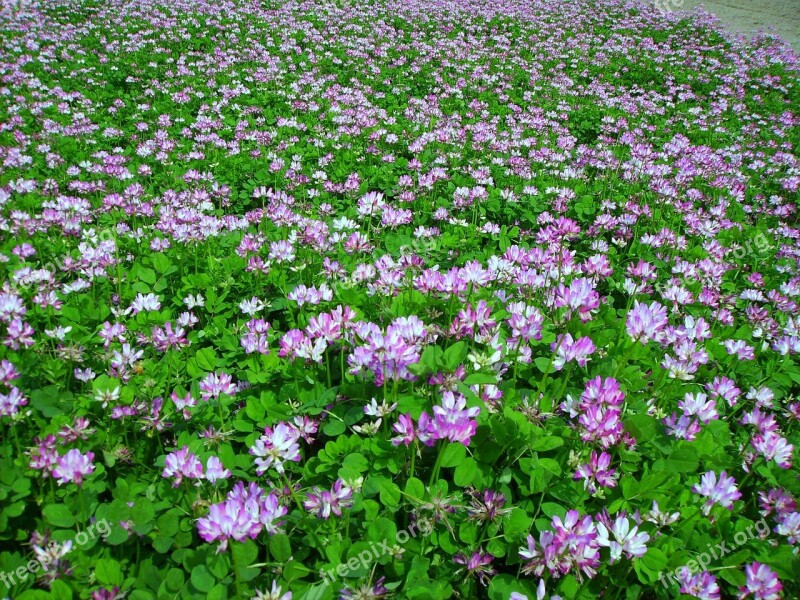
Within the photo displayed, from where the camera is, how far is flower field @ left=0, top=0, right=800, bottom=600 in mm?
1846

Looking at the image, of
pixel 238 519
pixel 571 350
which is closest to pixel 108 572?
pixel 238 519

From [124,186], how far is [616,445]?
6124 millimetres

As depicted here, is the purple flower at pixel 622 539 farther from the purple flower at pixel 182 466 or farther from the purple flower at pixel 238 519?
the purple flower at pixel 182 466

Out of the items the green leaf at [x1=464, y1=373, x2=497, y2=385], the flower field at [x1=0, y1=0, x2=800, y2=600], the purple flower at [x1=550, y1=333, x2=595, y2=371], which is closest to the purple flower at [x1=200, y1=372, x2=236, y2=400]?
the flower field at [x1=0, y1=0, x2=800, y2=600]

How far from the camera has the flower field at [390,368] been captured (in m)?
1.85

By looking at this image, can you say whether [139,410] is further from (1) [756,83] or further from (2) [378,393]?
(1) [756,83]

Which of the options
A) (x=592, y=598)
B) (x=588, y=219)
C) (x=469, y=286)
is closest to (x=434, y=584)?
(x=592, y=598)

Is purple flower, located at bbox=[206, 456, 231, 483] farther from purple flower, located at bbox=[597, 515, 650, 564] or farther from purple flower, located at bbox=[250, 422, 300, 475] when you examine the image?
purple flower, located at bbox=[597, 515, 650, 564]

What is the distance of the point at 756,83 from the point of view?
13406mm

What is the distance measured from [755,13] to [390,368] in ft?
115

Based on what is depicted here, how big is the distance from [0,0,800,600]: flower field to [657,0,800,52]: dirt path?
22.2 m

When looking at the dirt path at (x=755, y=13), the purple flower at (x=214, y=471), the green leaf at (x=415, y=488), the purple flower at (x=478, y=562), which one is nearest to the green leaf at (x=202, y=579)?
the purple flower at (x=214, y=471)

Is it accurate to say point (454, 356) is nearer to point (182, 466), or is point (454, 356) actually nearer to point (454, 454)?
point (454, 454)

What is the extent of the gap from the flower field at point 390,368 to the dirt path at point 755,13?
22221 mm
